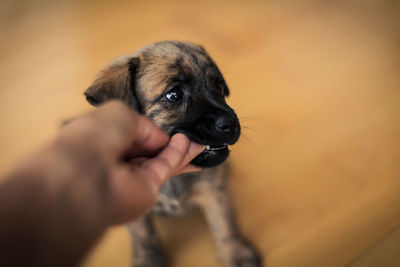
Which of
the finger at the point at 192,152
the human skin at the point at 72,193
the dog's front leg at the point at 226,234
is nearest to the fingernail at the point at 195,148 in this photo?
the finger at the point at 192,152

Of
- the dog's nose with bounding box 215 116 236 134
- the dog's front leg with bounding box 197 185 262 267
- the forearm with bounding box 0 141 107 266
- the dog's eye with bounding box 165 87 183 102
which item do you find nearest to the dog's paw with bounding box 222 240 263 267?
the dog's front leg with bounding box 197 185 262 267

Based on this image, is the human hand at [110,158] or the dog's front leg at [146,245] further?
the dog's front leg at [146,245]

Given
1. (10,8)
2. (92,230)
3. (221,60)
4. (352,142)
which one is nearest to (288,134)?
(352,142)

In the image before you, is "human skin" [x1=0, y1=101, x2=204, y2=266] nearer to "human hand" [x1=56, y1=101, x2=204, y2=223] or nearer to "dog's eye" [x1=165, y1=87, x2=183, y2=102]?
"human hand" [x1=56, y1=101, x2=204, y2=223]

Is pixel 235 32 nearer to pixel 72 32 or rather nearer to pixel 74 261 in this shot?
pixel 72 32

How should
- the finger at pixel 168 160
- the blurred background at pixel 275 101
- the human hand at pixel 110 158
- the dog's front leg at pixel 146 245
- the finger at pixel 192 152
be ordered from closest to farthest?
the human hand at pixel 110 158, the finger at pixel 168 160, the finger at pixel 192 152, the dog's front leg at pixel 146 245, the blurred background at pixel 275 101

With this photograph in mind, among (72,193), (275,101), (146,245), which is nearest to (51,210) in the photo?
(72,193)

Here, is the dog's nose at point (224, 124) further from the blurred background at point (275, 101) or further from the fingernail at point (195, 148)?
the blurred background at point (275, 101)
